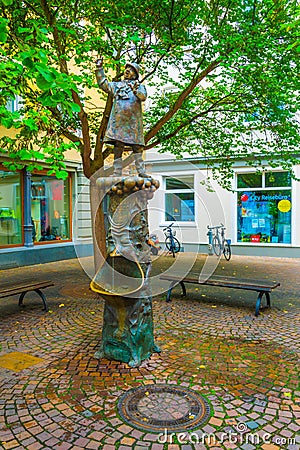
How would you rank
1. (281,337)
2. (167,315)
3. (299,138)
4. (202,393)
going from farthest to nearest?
(299,138)
(167,315)
(281,337)
(202,393)

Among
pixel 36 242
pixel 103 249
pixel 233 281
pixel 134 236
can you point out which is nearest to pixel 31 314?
pixel 103 249

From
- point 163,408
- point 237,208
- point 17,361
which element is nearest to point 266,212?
point 237,208

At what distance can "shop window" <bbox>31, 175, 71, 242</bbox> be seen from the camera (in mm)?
13742

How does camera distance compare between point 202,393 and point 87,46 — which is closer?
point 202,393

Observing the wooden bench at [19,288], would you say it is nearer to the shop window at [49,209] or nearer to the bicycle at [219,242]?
the shop window at [49,209]

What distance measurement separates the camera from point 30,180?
521 inches

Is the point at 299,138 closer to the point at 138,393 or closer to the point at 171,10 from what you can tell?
the point at 171,10

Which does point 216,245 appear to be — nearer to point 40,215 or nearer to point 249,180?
point 249,180

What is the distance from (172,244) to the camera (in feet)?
48.1

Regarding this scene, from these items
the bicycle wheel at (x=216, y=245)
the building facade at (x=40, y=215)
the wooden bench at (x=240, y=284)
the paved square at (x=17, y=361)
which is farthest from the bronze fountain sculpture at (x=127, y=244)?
the bicycle wheel at (x=216, y=245)

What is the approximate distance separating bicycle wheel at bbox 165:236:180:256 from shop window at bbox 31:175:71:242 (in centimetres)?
394

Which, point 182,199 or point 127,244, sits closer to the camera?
point 127,244

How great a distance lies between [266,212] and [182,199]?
149 inches

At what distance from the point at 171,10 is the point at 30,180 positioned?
26.3ft
